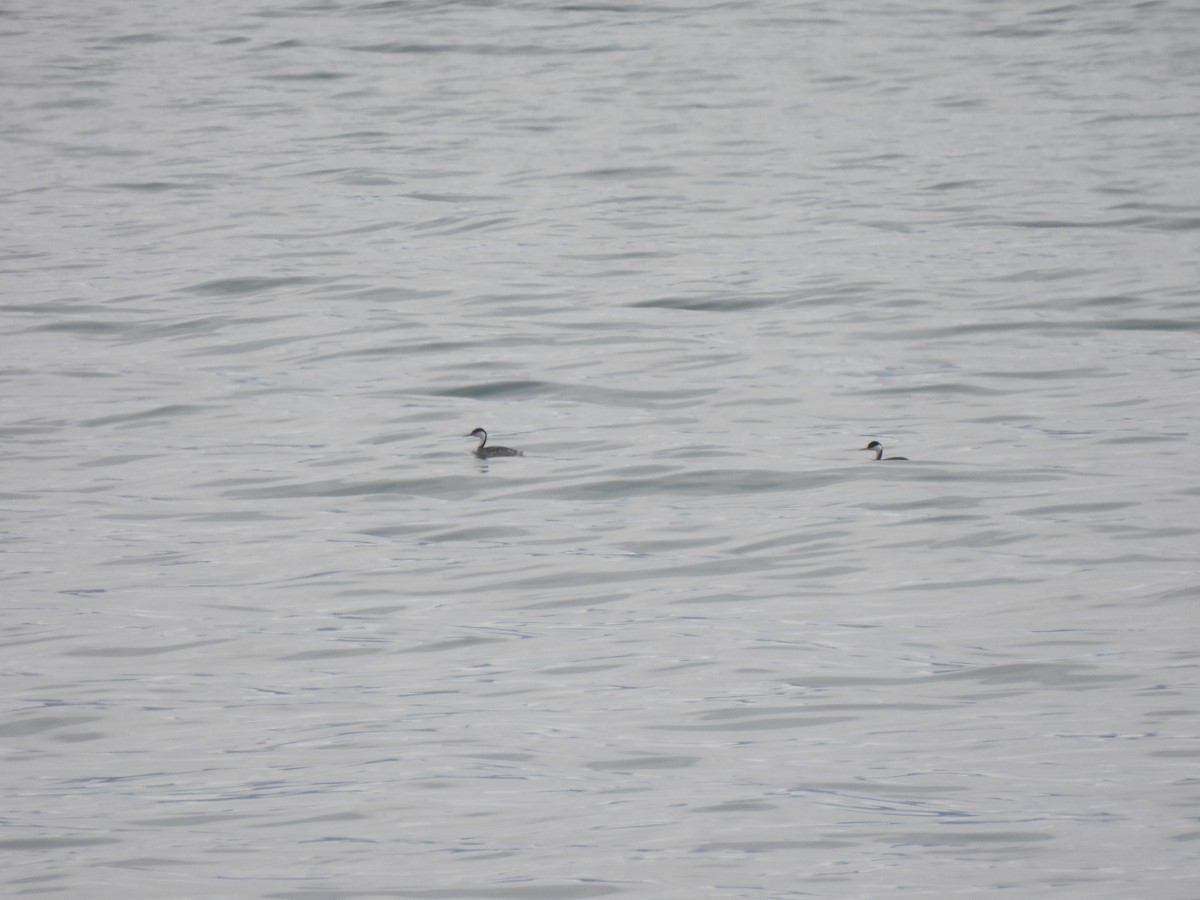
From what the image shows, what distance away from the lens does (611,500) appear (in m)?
10.8

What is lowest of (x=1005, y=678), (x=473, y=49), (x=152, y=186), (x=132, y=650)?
(x=152, y=186)

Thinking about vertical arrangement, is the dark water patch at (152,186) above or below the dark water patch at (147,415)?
below

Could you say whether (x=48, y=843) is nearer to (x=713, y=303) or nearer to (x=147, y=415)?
(x=147, y=415)

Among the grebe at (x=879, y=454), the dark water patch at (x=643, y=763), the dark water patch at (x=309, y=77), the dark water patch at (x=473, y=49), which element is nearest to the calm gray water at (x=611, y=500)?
the dark water patch at (x=643, y=763)

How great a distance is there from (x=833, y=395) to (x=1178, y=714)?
6.25 m

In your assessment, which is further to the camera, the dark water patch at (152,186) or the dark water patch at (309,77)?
the dark water patch at (309,77)

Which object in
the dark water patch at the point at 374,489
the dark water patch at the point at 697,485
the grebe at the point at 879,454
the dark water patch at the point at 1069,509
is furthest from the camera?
the grebe at the point at 879,454

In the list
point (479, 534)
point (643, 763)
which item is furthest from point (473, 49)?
point (643, 763)

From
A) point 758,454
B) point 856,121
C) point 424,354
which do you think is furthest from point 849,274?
point 856,121

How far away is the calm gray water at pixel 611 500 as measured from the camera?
6.29m

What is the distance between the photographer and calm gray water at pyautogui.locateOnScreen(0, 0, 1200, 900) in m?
6.29

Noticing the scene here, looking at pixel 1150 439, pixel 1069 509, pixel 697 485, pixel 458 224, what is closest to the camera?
pixel 1069 509

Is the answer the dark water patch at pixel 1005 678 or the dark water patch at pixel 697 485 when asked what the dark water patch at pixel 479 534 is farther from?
the dark water patch at pixel 1005 678

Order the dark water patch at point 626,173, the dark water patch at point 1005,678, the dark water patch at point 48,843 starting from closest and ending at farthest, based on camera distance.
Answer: the dark water patch at point 48,843
the dark water patch at point 1005,678
the dark water patch at point 626,173
